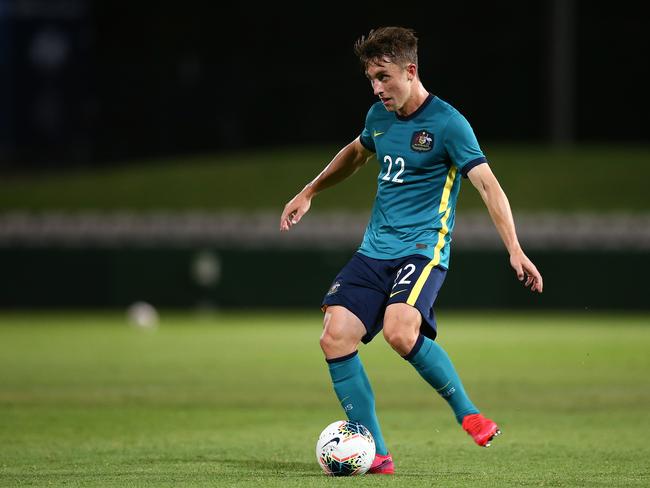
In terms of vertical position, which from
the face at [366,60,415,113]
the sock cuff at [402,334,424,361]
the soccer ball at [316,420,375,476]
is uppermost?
the face at [366,60,415,113]

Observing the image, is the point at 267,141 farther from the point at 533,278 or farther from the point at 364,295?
the point at 533,278

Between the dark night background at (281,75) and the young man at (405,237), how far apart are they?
19.6 metres

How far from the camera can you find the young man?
597 cm

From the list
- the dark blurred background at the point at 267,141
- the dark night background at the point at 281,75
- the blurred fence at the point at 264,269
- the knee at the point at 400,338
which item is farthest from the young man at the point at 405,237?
the dark night background at the point at 281,75

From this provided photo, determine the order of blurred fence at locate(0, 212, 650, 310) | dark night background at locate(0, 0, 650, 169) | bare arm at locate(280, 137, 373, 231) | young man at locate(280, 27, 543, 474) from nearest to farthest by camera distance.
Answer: young man at locate(280, 27, 543, 474)
bare arm at locate(280, 137, 373, 231)
blurred fence at locate(0, 212, 650, 310)
dark night background at locate(0, 0, 650, 169)

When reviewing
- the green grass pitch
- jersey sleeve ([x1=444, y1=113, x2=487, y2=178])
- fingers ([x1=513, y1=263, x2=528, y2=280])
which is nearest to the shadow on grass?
the green grass pitch

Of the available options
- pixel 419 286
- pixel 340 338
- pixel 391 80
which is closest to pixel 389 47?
pixel 391 80

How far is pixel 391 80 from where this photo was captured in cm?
601

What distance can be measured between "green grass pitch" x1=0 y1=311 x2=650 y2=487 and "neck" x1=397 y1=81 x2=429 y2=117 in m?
1.74

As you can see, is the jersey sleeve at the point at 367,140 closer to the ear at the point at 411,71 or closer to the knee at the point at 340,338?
the ear at the point at 411,71

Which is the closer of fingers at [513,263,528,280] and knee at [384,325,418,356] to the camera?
fingers at [513,263,528,280]

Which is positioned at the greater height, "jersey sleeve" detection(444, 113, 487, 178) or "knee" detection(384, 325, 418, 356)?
"jersey sleeve" detection(444, 113, 487, 178)

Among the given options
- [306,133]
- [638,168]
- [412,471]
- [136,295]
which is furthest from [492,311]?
[412,471]

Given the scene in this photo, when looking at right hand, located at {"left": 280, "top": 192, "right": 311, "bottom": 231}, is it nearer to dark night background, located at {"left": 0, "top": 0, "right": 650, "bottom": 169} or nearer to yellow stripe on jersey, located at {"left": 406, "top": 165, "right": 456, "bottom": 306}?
yellow stripe on jersey, located at {"left": 406, "top": 165, "right": 456, "bottom": 306}
